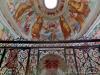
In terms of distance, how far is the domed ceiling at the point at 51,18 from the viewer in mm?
11656

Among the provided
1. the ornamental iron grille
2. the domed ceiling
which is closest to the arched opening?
the domed ceiling

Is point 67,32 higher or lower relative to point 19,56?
higher

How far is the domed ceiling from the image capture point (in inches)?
459

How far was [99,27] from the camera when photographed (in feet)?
30.9

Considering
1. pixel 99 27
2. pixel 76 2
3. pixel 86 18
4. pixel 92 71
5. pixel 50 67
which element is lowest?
pixel 92 71

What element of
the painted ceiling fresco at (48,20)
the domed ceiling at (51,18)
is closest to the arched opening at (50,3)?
the domed ceiling at (51,18)

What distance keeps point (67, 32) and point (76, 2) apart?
6.42 ft

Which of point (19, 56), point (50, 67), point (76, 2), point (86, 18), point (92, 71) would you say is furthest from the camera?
point (76, 2)

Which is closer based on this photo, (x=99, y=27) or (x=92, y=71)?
(x=92, y=71)

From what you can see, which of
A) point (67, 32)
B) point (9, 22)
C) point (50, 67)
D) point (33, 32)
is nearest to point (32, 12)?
point (33, 32)

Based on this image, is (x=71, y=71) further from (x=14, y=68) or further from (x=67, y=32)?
(x=67, y=32)

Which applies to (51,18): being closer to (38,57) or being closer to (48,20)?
(48,20)

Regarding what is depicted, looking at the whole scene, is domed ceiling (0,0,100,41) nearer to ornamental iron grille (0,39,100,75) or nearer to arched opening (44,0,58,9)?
arched opening (44,0,58,9)

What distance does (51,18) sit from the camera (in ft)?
44.8
